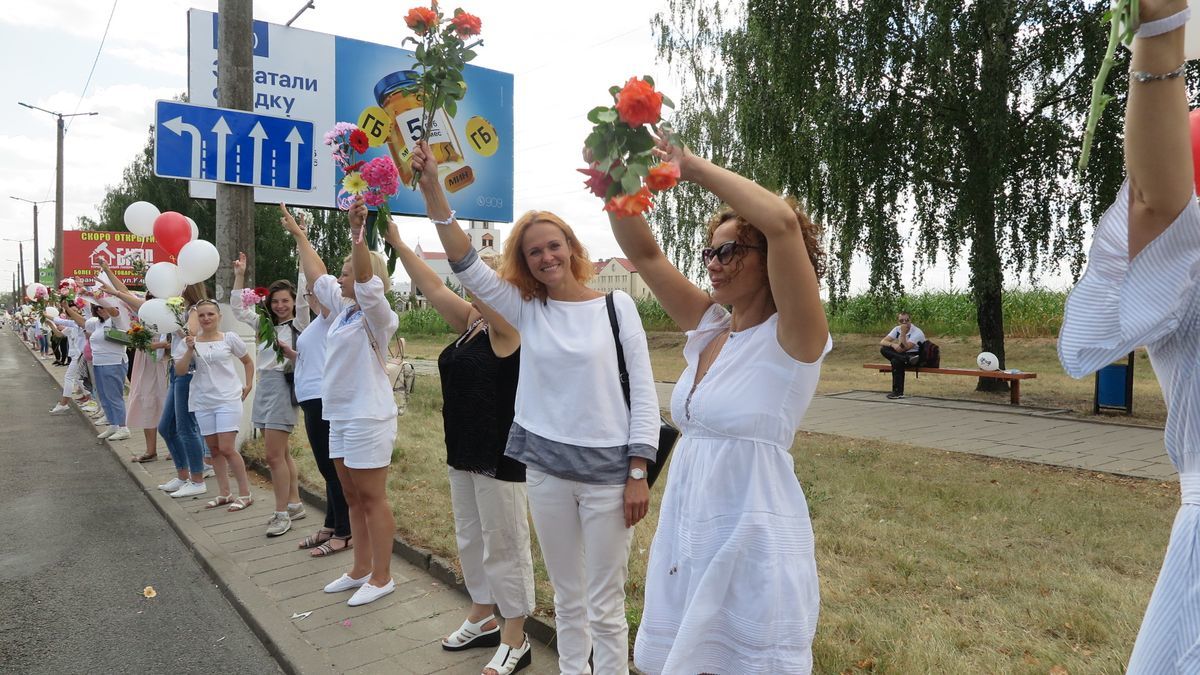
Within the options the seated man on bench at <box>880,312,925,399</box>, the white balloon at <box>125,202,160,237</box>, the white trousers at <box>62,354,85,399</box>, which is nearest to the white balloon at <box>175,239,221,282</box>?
the white balloon at <box>125,202,160,237</box>

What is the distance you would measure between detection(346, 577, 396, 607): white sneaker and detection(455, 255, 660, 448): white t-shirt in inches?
80.4

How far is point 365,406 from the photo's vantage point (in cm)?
433

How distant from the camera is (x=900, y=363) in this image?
13.6 meters

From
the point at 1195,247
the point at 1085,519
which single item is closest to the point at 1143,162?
the point at 1195,247

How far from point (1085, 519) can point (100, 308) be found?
463 inches

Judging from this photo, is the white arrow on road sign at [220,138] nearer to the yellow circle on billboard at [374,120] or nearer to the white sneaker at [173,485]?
the white sneaker at [173,485]

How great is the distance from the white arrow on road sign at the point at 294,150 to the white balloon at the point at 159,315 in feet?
5.42

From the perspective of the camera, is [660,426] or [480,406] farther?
[480,406]

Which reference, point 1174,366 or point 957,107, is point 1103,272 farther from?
point 957,107

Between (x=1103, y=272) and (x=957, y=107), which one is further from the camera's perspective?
(x=957, y=107)

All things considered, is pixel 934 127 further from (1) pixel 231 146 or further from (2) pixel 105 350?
(2) pixel 105 350

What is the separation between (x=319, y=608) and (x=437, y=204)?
8.90ft

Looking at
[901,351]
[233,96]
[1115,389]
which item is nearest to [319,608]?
[233,96]

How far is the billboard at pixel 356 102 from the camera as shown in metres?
11.7
